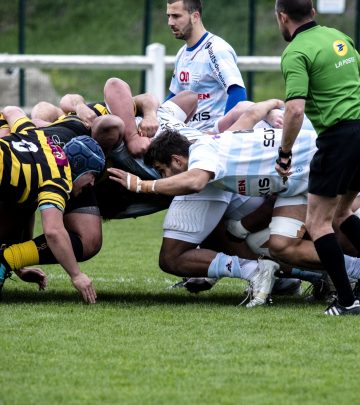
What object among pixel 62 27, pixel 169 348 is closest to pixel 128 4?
pixel 62 27

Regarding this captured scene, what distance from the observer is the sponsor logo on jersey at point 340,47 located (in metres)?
6.36

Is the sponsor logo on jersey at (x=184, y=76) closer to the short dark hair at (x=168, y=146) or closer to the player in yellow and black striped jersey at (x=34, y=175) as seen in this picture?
the short dark hair at (x=168, y=146)

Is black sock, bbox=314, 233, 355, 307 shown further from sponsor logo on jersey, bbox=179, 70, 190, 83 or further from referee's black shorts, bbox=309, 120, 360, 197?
sponsor logo on jersey, bbox=179, 70, 190, 83

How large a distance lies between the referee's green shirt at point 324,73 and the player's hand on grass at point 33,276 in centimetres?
217

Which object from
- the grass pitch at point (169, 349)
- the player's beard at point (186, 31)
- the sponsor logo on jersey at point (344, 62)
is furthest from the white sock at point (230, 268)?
the player's beard at point (186, 31)

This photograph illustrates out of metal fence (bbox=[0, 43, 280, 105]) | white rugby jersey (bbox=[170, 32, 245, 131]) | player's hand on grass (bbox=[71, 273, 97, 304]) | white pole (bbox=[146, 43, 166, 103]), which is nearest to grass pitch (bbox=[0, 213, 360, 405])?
player's hand on grass (bbox=[71, 273, 97, 304])

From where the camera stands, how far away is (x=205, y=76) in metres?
8.98

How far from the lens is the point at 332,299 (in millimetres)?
7102

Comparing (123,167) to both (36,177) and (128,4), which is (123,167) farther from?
(128,4)

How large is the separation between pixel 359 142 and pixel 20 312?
2133 mm

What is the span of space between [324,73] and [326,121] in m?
0.27

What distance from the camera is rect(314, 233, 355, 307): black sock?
6391mm

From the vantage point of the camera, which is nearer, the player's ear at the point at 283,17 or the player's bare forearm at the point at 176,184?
the player's ear at the point at 283,17

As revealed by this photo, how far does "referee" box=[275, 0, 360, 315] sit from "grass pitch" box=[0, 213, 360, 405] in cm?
39
